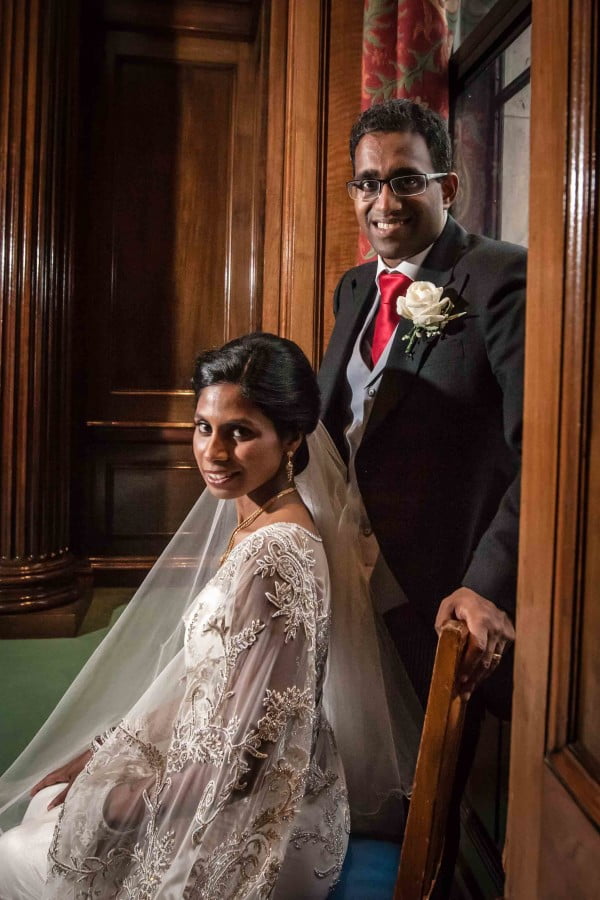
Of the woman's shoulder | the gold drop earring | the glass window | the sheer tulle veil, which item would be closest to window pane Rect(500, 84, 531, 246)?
the glass window

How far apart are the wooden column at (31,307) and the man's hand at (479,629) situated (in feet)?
7.86

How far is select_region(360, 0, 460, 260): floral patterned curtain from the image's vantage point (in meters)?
2.15

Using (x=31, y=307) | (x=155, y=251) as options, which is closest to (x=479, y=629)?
(x=31, y=307)

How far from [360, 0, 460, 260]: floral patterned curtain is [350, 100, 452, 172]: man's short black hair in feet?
1.69

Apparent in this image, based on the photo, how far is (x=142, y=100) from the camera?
13.2 ft

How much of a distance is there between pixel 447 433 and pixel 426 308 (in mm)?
245

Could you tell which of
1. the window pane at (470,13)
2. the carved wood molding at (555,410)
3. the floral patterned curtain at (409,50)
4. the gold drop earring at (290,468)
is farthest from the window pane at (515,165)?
the carved wood molding at (555,410)

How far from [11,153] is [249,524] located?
2445 millimetres

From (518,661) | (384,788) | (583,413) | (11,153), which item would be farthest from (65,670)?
(583,413)

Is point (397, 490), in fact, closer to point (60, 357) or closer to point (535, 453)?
point (535, 453)

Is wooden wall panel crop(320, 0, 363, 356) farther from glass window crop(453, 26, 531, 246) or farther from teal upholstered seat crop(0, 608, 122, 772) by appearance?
teal upholstered seat crop(0, 608, 122, 772)

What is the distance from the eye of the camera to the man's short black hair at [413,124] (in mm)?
1661

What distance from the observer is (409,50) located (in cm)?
216

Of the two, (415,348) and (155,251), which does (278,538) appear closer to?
(415,348)
